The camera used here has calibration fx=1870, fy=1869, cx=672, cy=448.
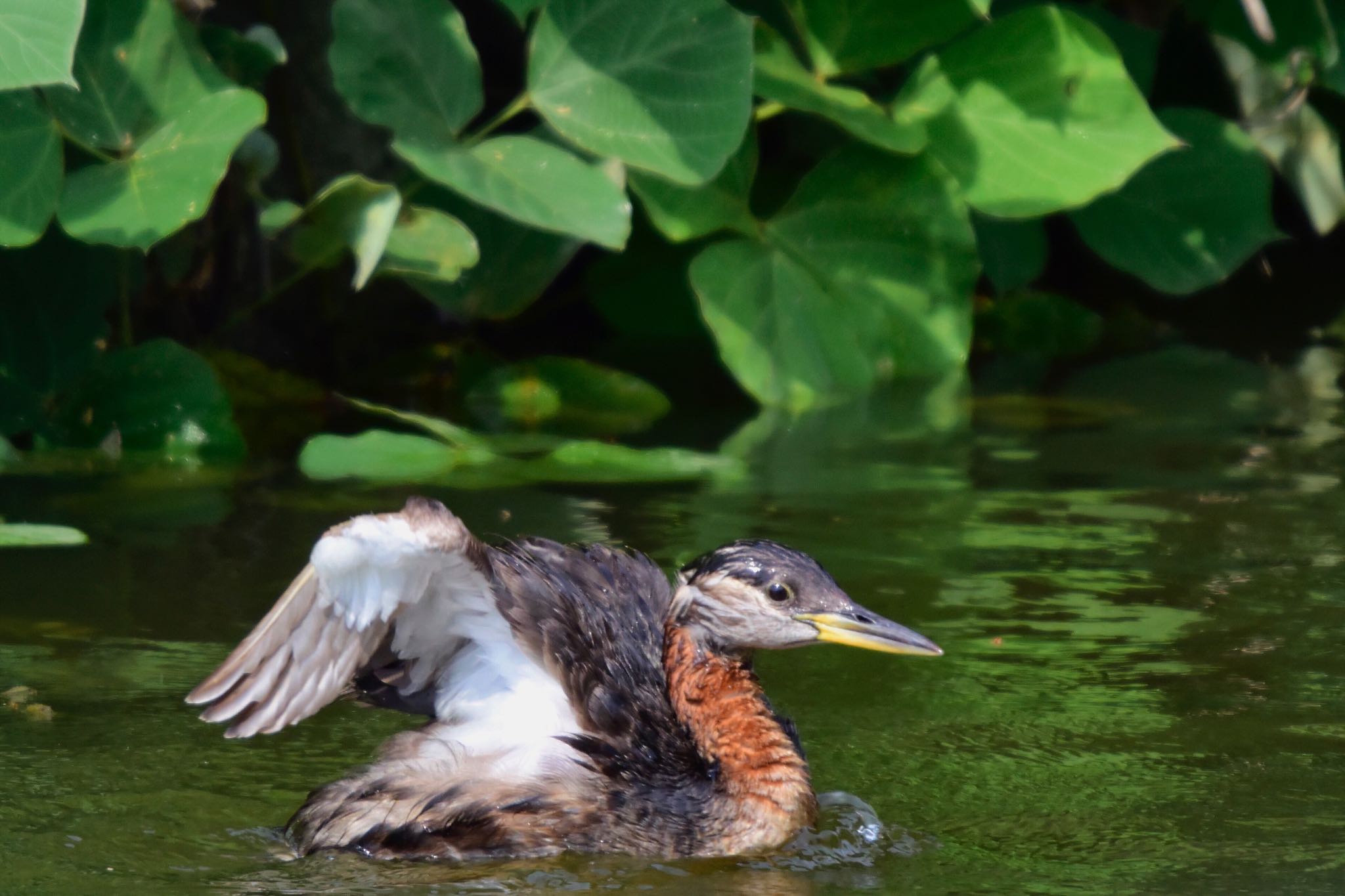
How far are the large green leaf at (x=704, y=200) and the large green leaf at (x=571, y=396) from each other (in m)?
0.56

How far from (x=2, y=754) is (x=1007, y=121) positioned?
13.4 ft

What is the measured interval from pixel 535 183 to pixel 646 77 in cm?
45

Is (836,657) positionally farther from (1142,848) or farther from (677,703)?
(1142,848)

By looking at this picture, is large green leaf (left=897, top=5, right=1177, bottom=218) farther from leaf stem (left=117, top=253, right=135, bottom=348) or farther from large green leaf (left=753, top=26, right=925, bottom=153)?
leaf stem (left=117, top=253, right=135, bottom=348)

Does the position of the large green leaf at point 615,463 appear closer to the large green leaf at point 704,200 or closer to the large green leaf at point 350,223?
the large green leaf at point 350,223

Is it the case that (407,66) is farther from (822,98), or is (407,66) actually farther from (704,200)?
(822,98)

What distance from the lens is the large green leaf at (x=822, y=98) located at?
19.2 ft

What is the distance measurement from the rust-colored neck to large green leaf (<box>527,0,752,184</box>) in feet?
7.16

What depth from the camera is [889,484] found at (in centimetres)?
531

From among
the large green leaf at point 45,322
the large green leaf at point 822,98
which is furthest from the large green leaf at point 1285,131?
the large green leaf at point 45,322

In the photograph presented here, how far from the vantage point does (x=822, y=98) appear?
19.6ft

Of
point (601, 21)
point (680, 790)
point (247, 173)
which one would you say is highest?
point (601, 21)

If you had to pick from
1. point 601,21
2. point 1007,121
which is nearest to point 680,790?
point 601,21

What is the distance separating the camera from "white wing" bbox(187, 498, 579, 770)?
2.90 metres
